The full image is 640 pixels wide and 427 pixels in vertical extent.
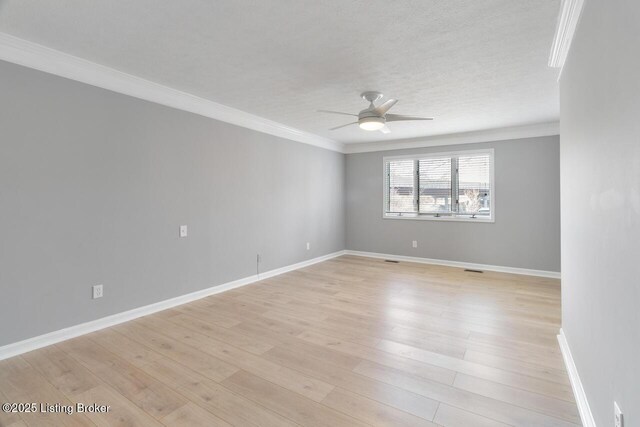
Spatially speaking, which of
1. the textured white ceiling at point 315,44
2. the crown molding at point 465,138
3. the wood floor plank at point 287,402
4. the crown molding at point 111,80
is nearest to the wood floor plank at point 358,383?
the wood floor plank at point 287,402

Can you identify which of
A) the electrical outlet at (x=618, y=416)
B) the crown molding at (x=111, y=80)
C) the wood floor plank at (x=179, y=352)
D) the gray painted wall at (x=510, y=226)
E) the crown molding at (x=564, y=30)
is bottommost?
the wood floor plank at (x=179, y=352)

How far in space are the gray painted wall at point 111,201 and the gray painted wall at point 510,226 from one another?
3.09 meters

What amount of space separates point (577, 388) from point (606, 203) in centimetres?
131

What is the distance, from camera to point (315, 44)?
244cm

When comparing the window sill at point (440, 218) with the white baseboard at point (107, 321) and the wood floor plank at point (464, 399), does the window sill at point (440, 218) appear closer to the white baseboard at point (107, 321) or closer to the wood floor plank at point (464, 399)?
the white baseboard at point (107, 321)

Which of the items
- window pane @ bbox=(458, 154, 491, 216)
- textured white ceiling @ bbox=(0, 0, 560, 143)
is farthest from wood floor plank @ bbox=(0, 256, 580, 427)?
textured white ceiling @ bbox=(0, 0, 560, 143)

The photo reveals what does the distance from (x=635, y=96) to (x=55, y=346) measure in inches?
158

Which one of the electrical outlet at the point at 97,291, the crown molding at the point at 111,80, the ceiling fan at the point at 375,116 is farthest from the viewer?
the ceiling fan at the point at 375,116

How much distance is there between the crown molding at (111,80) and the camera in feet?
8.09

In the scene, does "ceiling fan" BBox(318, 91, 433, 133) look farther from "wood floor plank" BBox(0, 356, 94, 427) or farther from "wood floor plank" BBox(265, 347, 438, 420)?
"wood floor plank" BBox(0, 356, 94, 427)

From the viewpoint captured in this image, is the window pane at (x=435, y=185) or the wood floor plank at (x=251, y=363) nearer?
the wood floor plank at (x=251, y=363)

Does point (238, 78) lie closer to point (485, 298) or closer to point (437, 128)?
point (437, 128)

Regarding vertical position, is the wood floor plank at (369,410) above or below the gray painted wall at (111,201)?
below

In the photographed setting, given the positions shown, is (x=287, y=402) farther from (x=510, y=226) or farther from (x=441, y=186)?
(x=441, y=186)
